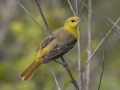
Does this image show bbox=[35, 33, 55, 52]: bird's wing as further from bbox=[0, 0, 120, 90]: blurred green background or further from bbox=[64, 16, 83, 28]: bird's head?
bbox=[0, 0, 120, 90]: blurred green background

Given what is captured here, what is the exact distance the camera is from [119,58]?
22.4ft

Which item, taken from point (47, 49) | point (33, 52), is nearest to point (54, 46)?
point (47, 49)

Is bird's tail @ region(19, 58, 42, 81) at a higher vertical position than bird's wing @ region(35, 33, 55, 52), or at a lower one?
lower

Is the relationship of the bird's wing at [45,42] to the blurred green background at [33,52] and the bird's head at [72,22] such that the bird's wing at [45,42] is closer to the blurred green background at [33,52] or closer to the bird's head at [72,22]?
the bird's head at [72,22]

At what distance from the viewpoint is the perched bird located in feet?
16.0

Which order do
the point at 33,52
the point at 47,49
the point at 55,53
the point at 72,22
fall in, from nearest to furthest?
the point at 55,53, the point at 47,49, the point at 72,22, the point at 33,52

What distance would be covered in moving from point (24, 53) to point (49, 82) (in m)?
0.72

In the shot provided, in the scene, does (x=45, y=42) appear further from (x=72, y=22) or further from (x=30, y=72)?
(x=72, y=22)

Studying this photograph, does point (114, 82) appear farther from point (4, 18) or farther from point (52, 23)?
point (4, 18)

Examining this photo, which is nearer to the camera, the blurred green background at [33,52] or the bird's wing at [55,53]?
the bird's wing at [55,53]

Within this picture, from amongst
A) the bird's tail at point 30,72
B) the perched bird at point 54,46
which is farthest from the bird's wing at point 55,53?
the bird's tail at point 30,72

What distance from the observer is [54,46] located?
5.04 metres

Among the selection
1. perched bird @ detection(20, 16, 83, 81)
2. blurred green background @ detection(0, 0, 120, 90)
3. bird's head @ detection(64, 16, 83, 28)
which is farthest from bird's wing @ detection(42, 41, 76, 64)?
blurred green background @ detection(0, 0, 120, 90)

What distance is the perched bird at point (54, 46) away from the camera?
4.88 meters
